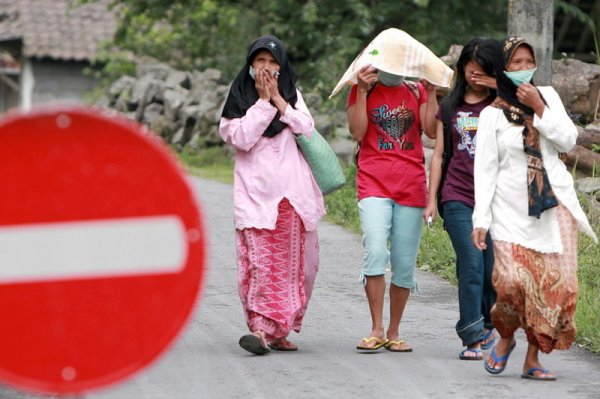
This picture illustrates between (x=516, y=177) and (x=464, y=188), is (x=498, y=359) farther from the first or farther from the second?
(x=464, y=188)

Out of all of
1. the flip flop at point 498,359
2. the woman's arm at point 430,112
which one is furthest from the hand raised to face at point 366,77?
the flip flop at point 498,359

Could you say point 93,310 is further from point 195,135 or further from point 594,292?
point 195,135

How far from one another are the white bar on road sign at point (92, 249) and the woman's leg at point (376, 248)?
13.1 ft

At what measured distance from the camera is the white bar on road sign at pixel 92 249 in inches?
144

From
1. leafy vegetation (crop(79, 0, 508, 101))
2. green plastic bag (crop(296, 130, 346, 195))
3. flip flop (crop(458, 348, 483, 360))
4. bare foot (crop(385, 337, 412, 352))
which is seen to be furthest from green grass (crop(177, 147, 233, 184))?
flip flop (crop(458, 348, 483, 360))

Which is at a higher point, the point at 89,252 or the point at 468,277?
the point at 89,252

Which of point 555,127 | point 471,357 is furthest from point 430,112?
point 471,357

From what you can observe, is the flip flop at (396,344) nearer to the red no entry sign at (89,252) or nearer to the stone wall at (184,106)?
the red no entry sign at (89,252)

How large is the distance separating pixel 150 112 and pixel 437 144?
1927 centimetres

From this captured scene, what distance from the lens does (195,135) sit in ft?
82.3

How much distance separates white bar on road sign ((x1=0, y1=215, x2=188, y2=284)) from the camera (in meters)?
3.67

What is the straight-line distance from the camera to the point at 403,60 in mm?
7695

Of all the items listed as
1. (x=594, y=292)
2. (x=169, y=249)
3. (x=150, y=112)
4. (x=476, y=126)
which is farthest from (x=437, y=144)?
(x=150, y=112)

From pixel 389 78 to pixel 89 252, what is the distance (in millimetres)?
4269
